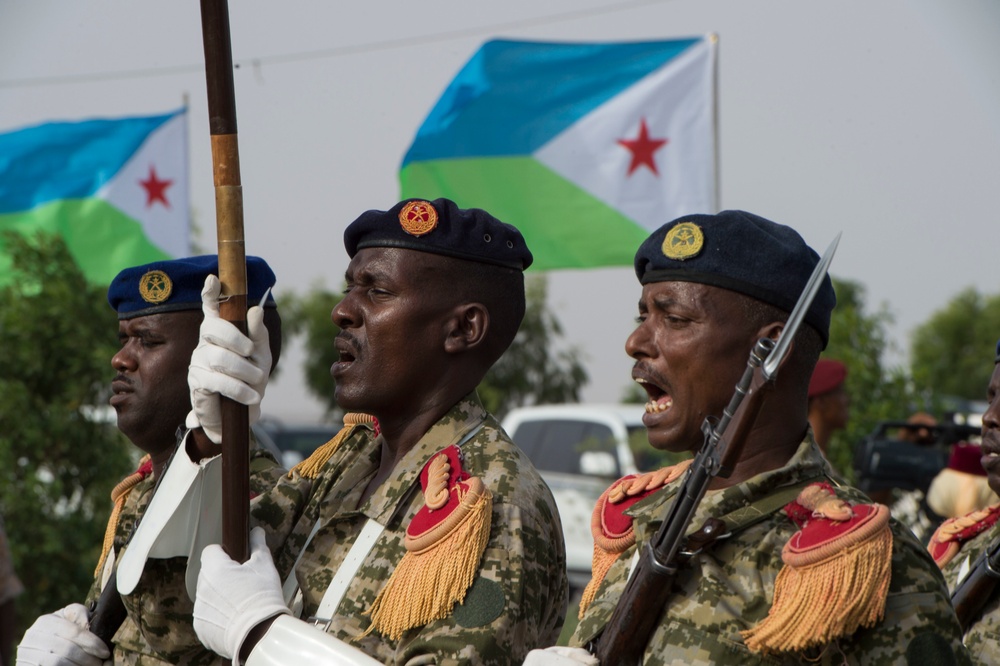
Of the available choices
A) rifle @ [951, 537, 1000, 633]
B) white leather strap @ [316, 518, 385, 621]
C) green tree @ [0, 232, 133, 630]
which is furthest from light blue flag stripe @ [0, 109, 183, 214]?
rifle @ [951, 537, 1000, 633]

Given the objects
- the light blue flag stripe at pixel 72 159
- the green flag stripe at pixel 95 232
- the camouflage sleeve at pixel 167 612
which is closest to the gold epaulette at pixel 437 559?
the camouflage sleeve at pixel 167 612

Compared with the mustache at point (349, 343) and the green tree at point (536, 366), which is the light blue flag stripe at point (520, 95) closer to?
the mustache at point (349, 343)

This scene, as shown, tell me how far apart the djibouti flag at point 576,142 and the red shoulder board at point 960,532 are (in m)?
4.28

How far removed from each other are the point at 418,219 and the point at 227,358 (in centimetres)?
63

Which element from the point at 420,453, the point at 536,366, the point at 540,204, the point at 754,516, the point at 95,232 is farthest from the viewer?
the point at 536,366

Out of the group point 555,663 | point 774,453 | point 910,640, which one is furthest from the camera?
point 774,453

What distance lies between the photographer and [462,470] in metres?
2.87

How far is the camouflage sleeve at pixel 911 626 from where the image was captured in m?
2.09

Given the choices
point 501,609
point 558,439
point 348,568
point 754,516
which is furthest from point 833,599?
point 558,439

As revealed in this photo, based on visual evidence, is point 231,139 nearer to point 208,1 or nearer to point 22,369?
point 208,1

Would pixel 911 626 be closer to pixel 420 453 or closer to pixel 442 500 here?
pixel 442 500

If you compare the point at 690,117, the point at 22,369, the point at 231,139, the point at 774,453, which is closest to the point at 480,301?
the point at 231,139

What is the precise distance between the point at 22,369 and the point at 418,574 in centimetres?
648

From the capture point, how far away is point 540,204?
335 inches
